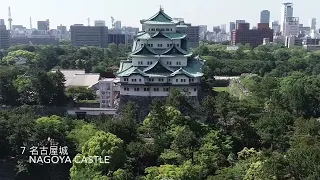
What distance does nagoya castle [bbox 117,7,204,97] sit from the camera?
1141 inches

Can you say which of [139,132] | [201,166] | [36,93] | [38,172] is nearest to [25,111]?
[36,93]

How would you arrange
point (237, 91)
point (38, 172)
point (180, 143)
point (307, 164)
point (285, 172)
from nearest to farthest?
point (307, 164), point (285, 172), point (180, 143), point (38, 172), point (237, 91)

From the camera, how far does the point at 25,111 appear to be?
27.4m

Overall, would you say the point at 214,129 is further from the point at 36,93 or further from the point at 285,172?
the point at 36,93

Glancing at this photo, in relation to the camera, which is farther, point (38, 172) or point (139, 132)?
point (139, 132)

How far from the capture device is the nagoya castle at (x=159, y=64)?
29.0 metres

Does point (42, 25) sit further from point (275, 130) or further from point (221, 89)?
point (275, 130)

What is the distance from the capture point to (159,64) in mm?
29562

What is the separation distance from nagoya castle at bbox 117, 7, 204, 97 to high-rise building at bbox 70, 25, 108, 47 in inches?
2850

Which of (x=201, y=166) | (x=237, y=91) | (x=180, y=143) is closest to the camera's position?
(x=201, y=166)

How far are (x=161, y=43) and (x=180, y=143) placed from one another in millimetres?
12123

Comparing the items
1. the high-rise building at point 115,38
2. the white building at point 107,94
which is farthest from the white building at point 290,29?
the white building at point 107,94

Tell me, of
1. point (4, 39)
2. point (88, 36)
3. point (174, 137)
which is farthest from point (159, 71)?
point (4, 39)

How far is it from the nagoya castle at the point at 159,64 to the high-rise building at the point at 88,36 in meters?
72.4
